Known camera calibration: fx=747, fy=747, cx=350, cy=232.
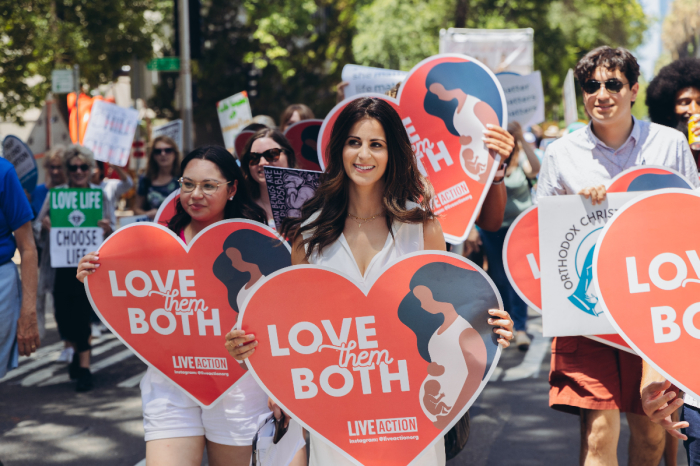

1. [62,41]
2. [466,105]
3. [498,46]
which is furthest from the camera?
[62,41]

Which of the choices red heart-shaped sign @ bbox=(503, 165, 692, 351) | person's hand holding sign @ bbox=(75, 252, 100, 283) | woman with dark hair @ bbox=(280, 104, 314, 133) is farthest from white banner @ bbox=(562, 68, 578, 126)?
person's hand holding sign @ bbox=(75, 252, 100, 283)

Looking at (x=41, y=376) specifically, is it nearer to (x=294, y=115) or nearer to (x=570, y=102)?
(x=294, y=115)

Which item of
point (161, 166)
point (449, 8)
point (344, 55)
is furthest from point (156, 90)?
point (161, 166)

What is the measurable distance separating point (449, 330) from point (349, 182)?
681 millimetres

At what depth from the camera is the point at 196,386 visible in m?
3.09

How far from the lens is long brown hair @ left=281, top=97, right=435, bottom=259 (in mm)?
2641

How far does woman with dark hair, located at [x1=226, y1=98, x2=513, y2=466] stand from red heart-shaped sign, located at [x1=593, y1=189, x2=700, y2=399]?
593 mm

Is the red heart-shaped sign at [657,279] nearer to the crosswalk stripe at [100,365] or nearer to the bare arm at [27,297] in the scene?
the bare arm at [27,297]

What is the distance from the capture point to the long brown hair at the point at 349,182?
2641 millimetres

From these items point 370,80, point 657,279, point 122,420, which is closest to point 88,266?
point 657,279

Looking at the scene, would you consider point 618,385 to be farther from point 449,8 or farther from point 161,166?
point 449,8

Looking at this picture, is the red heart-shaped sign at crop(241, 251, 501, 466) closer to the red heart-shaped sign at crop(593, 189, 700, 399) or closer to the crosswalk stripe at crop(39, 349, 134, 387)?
the red heart-shaped sign at crop(593, 189, 700, 399)

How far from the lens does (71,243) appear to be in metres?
6.29

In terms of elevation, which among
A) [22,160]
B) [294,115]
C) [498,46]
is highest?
[498,46]
